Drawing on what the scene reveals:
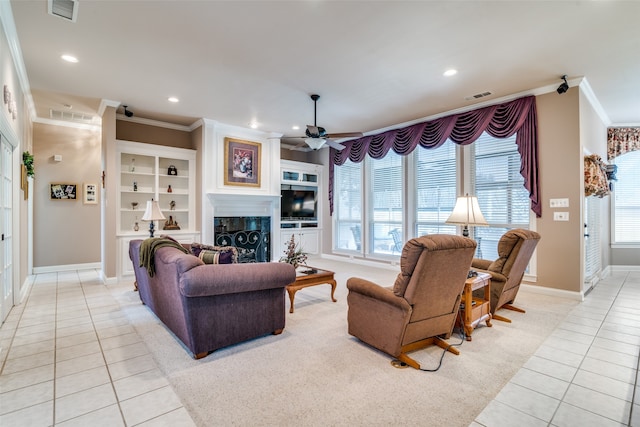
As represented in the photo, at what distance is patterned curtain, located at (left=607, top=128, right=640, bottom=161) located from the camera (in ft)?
19.5

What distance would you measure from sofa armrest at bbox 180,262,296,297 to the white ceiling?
7.15 ft

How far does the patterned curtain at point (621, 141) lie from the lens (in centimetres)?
595

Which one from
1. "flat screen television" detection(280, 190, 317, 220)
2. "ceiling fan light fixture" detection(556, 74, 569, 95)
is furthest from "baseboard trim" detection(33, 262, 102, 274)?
"ceiling fan light fixture" detection(556, 74, 569, 95)

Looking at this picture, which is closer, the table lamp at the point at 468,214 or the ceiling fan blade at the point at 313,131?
the table lamp at the point at 468,214

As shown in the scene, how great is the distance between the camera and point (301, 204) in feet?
25.0

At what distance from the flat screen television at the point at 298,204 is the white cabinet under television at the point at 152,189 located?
2.10 m

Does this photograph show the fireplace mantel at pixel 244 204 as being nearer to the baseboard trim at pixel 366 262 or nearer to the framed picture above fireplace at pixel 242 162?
the framed picture above fireplace at pixel 242 162

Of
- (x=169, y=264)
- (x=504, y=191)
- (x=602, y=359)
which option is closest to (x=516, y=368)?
(x=602, y=359)

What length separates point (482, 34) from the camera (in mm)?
2986

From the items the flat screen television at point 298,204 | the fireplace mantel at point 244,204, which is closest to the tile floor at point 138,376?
the fireplace mantel at point 244,204

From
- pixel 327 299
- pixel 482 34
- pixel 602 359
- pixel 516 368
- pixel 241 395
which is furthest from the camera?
pixel 327 299

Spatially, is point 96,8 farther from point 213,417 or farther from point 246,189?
point 246,189

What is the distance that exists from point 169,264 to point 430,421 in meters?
2.16

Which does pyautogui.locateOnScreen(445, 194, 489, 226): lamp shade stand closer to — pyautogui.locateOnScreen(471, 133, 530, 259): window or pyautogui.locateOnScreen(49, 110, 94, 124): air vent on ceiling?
pyautogui.locateOnScreen(471, 133, 530, 259): window
